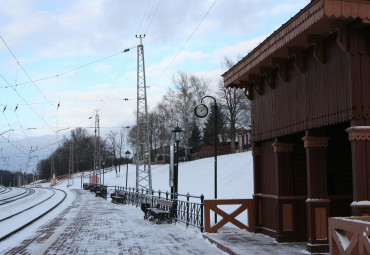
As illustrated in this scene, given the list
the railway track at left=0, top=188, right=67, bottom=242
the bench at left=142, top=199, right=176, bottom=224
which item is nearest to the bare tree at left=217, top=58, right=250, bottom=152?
the railway track at left=0, top=188, right=67, bottom=242

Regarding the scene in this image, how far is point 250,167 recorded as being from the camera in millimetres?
32750

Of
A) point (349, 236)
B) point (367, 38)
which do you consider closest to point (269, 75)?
point (367, 38)

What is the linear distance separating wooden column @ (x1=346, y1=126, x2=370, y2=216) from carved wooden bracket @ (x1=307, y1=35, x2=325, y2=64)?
1.68 meters

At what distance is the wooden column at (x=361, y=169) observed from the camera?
A: 677cm

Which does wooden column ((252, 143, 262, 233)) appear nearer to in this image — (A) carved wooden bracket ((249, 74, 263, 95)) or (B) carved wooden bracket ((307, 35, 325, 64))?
(A) carved wooden bracket ((249, 74, 263, 95))

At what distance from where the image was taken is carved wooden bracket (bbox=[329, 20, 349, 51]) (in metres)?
7.10

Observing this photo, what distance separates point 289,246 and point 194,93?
54.3 metres

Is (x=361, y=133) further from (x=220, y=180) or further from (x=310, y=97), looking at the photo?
(x=220, y=180)

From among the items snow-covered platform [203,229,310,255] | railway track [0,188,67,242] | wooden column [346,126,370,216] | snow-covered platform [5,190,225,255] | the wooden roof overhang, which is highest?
the wooden roof overhang

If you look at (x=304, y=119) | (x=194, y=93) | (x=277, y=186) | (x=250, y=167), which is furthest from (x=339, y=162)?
(x=194, y=93)

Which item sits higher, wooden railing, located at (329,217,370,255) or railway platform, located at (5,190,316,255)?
wooden railing, located at (329,217,370,255)

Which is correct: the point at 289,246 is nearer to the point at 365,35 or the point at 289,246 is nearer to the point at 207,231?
the point at 207,231

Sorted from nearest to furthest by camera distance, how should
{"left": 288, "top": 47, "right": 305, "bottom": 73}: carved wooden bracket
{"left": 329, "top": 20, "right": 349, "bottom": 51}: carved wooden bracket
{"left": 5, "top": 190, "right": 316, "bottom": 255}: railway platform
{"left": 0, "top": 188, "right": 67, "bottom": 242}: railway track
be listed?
{"left": 329, "top": 20, "right": 349, "bottom": 51}: carved wooden bracket, {"left": 288, "top": 47, "right": 305, "bottom": 73}: carved wooden bracket, {"left": 5, "top": 190, "right": 316, "bottom": 255}: railway platform, {"left": 0, "top": 188, "right": 67, "bottom": 242}: railway track

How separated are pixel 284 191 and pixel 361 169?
355 cm
